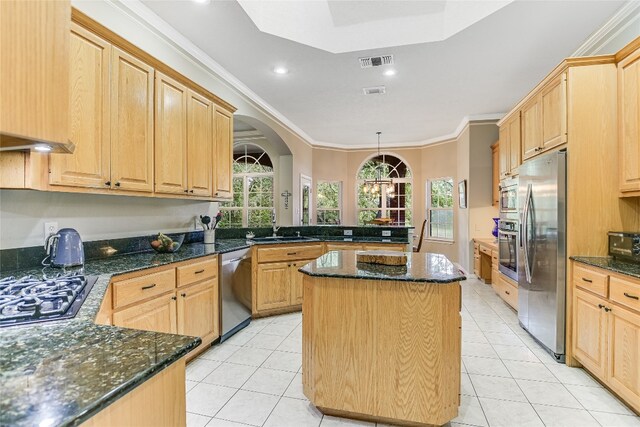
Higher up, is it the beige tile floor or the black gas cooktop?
the black gas cooktop

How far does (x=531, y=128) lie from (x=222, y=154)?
3.27 metres

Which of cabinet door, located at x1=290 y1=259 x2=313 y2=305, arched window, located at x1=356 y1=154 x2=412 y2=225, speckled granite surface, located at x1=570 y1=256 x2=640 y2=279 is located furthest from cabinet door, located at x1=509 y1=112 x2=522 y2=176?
arched window, located at x1=356 y1=154 x2=412 y2=225

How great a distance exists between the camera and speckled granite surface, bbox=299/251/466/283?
1.80 meters

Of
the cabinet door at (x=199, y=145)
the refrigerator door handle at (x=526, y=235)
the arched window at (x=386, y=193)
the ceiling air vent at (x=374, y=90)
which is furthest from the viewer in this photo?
the arched window at (x=386, y=193)

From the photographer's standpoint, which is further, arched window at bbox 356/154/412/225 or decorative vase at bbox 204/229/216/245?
arched window at bbox 356/154/412/225

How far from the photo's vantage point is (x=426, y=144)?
781cm

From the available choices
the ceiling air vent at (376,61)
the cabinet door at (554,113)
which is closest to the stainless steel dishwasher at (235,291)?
the ceiling air vent at (376,61)

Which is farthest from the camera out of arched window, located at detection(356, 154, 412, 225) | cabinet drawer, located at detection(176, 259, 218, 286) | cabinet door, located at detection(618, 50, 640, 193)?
arched window, located at detection(356, 154, 412, 225)

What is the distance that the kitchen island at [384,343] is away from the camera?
69.7 inches

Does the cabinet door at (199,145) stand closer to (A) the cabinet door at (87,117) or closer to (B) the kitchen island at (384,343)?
(A) the cabinet door at (87,117)

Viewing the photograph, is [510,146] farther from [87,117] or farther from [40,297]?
[40,297]

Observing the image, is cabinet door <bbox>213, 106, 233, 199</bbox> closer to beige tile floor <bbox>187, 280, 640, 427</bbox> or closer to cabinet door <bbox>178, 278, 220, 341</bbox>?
cabinet door <bbox>178, 278, 220, 341</bbox>

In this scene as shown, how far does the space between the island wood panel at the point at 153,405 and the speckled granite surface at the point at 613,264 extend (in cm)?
249

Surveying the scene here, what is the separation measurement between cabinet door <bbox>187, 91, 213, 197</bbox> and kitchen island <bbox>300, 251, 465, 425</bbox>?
1675 mm
